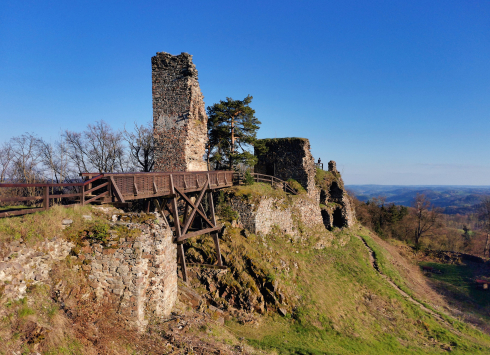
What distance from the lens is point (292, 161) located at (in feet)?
85.2

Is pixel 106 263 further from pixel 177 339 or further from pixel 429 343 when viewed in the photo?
pixel 429 343

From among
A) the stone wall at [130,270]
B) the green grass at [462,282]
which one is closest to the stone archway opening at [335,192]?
the green grass at [462,282]

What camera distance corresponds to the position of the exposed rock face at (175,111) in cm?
1545

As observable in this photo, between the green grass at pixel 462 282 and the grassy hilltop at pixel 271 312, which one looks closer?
the grassy hilltop at pixel 271 312

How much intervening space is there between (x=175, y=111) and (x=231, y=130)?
21.9 feet

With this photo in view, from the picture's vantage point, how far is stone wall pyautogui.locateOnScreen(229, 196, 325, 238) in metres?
17.3

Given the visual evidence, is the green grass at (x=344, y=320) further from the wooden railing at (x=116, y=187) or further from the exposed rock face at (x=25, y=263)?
the exposed rock face at (x=25, y=263)

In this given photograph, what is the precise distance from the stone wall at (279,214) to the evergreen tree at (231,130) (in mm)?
4777

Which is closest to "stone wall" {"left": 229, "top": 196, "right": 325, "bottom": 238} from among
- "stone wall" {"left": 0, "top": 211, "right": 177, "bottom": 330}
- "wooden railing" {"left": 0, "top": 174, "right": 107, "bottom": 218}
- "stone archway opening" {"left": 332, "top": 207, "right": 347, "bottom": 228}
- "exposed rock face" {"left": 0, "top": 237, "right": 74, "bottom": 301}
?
"stone archway opening" {"left": 332, "top": 207, "right": 347, "bottom": 228}

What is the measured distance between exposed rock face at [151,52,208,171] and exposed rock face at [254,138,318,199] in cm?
1222

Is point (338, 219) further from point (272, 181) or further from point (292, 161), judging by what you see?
point (272, 181)

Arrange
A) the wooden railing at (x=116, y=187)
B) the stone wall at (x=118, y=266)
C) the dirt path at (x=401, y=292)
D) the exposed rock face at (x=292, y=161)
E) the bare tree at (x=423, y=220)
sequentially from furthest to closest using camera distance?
the bare tree at (x=423, y=220)
the exposed rock face at (x=292, y=161)
the dirt path at (x=401, y=292)
the wooden railing at (x=116, y=187)
the stone wall at (x=118, y=266)

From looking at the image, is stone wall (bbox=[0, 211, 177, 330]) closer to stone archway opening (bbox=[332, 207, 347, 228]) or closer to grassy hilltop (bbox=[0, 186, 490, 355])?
grassy hilltop (bbox=[0, 186, 490, 355])

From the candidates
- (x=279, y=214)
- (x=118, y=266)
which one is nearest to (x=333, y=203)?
(x=279, y=214)
